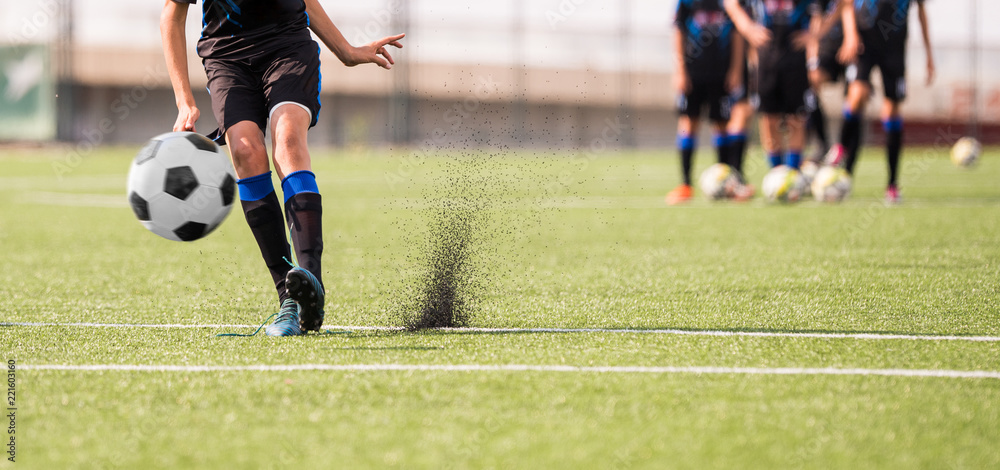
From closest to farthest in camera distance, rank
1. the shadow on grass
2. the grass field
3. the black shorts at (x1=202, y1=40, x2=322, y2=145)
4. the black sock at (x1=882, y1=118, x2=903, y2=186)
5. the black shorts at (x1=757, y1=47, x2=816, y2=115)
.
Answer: the grass field < the shadow on grass < the black shorts at (x1=202, y1=40, x2=322, y2=145) < the black sock at (x1=882, y1=118, x2=903, y2=186) < the black shorts at (x1=757, y1=47, x2=816, y2=115)

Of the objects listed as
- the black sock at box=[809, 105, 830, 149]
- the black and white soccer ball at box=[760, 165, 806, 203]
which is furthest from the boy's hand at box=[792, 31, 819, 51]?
the black sock at box=[809, 105, 830, 149]

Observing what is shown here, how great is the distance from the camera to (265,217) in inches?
137

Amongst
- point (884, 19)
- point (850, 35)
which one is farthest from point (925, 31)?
point (850, 35)

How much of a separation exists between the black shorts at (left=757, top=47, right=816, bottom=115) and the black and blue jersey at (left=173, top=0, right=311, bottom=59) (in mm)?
6152

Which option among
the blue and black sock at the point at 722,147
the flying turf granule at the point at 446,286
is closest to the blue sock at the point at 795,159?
the blue and black sock at the point at 722,147

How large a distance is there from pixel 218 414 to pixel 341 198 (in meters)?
8.44

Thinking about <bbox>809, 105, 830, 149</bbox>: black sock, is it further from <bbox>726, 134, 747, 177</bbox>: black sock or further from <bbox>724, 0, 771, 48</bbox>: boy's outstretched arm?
<bbox>724, 0, 771, 48</bbox>: boy's outstretched arm

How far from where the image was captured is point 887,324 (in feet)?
11.1

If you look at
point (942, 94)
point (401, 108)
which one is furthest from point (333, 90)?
point (942, 94)

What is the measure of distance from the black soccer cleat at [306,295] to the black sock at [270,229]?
293 mm

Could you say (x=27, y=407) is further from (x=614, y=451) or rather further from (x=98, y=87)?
(x=98, y=87)

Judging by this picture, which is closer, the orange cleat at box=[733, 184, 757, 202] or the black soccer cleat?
the black soccer cleat

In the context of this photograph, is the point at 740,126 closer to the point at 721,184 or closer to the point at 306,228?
the point at 721,184

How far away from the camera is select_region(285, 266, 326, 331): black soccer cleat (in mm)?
3033
